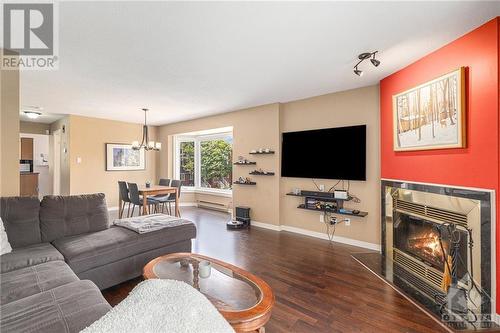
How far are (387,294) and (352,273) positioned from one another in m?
0.45

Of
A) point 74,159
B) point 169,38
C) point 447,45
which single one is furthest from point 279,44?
point 74,159

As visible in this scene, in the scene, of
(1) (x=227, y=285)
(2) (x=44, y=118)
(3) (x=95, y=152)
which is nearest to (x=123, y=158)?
(3) (x=95, y=152)

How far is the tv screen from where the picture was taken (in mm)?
3482

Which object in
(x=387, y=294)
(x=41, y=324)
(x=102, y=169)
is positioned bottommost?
(x=387, y=294)

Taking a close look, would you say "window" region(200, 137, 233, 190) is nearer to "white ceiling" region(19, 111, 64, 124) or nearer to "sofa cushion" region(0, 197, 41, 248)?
"white ceiling" region(19, 111, 64, 124)

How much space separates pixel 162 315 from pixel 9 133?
2751mm

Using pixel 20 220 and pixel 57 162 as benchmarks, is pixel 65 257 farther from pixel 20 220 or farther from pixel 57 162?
pixel 57 162

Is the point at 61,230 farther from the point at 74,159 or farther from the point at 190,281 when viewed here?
the point at 74,159

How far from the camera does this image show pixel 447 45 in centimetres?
223

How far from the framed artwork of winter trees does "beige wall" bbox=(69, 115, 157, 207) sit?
6310mm

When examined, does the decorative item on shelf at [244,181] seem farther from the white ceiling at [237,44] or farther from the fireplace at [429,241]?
the fireplace at [429,241]

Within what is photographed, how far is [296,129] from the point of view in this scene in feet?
13.8

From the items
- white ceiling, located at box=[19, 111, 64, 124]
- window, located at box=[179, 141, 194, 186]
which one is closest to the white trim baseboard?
window, located at box=[179, 141, 194, 186]

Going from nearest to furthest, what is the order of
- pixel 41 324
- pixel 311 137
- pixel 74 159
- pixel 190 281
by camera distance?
pixel 41 324 < pixel 190 281 < pixel 311 137 < pixel 74 159
